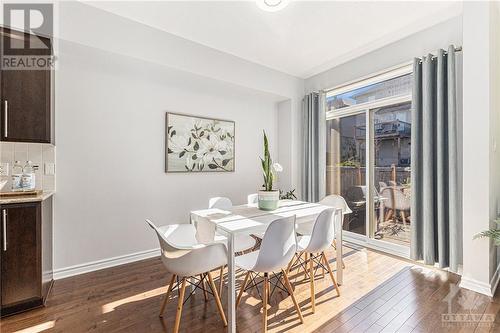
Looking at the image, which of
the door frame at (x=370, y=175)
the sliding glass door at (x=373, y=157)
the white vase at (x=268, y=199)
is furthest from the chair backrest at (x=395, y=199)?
the white vase at (x=268, y=199)

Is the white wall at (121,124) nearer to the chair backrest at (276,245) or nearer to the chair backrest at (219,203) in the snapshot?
the chair backrest at (219,203)

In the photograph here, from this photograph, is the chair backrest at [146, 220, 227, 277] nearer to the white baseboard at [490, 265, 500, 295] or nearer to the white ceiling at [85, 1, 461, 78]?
the white ceiling at [85, 1, 461, 78]

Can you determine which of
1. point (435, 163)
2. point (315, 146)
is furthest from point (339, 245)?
point (315, 146)

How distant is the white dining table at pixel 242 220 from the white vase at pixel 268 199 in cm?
6

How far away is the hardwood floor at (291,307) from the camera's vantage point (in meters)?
1.82

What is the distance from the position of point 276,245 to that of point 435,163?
2.21 meters

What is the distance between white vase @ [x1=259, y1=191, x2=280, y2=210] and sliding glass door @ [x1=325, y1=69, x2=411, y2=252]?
1.95 meters

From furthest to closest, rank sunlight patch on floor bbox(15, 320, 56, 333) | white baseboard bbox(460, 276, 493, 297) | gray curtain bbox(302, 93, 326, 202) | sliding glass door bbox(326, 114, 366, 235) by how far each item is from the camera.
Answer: gray curtain bbox(302, 93, 326, 202), sliding glass door bbox(326, 114, 366, 235), white baseboard bbox(460, 276, 493, 297), sunlight patch on floor bbox(15, 320, 56, 333)

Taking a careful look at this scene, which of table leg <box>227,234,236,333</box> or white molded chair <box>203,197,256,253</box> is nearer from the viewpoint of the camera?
table leg <box>227,234,236,333</box>

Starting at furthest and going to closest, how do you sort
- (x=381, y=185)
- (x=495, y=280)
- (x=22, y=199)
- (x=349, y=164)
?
1. (x=349, y=164)
2. (x=381, y=185)
3. (x=495, y=280)
4. (x=22, y=199)

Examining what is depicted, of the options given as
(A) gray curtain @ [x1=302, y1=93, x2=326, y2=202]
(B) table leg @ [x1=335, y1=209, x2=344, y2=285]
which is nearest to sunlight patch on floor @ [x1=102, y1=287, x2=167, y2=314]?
(B) table leg @ [x1=335, y1=209, x2=344, y2=285]

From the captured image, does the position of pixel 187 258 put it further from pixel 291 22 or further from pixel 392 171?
pixel 392 171

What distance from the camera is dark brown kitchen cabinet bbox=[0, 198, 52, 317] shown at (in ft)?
6.22

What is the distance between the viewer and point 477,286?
2.26 m
